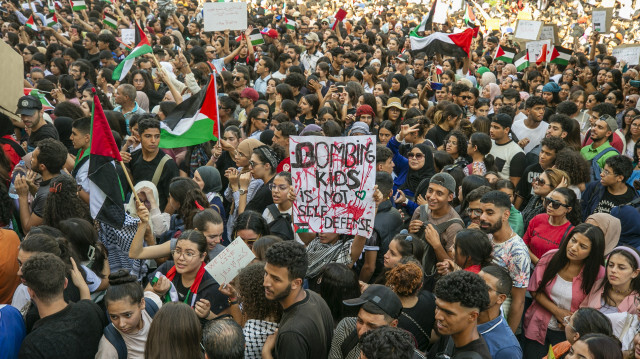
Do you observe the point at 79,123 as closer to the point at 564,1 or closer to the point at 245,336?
the point at 245,336

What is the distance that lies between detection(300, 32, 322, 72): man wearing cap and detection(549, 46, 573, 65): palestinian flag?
5.64 m

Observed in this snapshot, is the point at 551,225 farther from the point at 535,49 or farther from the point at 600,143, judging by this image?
the point at 535,49

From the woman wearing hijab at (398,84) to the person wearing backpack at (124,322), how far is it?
882 centimetres

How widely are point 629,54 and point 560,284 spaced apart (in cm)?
902

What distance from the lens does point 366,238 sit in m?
5.34

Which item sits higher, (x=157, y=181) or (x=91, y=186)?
(x=91, y=186)

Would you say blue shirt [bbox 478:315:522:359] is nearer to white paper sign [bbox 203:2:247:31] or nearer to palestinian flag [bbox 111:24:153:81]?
palestinian flag [bbox 111:24:153:81]

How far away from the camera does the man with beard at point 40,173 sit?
5918 millimetres

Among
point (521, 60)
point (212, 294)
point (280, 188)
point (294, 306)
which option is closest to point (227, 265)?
point (212, 294)

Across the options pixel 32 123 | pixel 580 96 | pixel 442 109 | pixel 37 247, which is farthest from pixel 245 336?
pixel 580 96

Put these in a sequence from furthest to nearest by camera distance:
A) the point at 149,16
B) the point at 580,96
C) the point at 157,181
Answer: the point at 149,16, the point at 580,96, the point at 157,181

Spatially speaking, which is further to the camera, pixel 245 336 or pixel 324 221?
pixel 324 221

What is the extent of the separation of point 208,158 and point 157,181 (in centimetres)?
163

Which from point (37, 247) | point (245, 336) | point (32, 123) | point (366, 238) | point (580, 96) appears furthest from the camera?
point (580, 96)
